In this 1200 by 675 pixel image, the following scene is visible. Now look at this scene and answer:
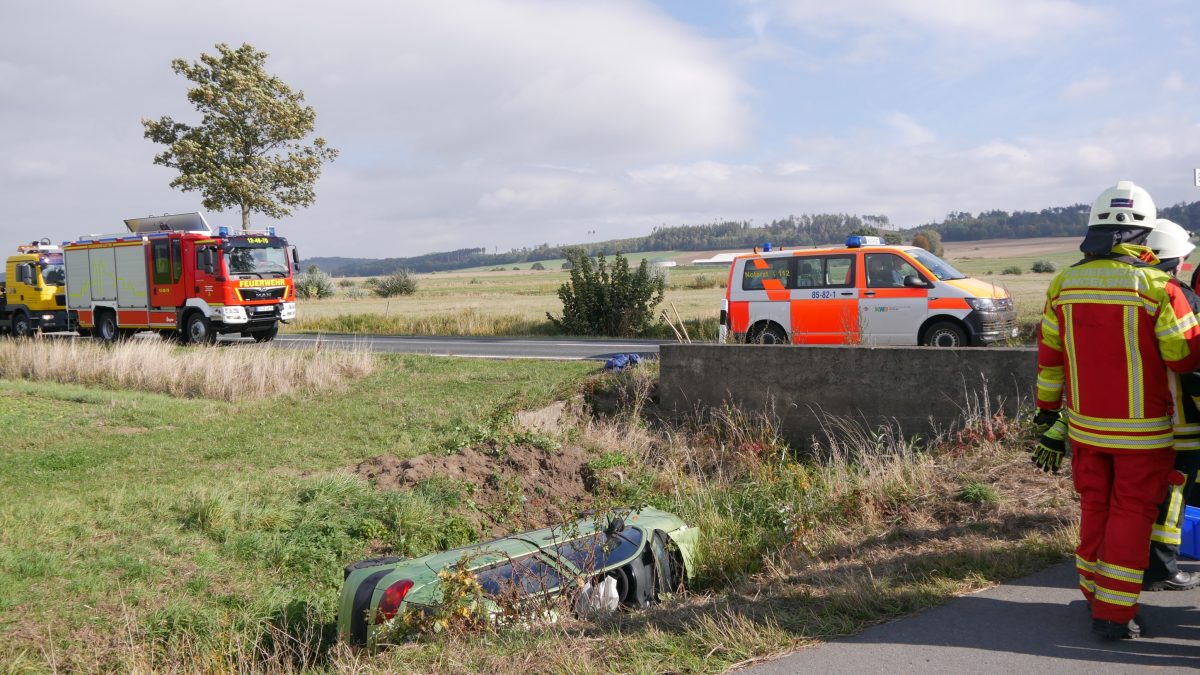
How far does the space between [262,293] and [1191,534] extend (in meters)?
20.6

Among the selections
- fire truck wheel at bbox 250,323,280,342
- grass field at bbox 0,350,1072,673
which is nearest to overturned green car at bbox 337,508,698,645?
grass field at bbox 0,350,1072,673

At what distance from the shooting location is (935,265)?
44.0 feet

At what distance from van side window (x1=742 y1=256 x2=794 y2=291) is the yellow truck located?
20.5 meters

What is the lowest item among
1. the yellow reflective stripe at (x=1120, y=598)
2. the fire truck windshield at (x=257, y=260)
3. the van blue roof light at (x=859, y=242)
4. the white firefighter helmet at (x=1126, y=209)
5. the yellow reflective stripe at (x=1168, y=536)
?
the yellow reflective stripe at (x=1120, y=598)

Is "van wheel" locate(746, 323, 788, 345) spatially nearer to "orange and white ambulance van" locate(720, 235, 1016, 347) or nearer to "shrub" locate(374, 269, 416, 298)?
"orange and white ambulance van" locate(720, 235, 1016, 347)

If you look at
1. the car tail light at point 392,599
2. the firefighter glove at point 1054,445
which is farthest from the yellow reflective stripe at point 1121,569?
the car tail light at point 392,599

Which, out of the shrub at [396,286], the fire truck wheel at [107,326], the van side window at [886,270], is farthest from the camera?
the shrub at [396,286]

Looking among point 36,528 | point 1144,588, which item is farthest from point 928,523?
point 36,528

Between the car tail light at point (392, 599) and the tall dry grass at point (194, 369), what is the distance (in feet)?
27.5

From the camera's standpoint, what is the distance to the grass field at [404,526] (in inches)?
169

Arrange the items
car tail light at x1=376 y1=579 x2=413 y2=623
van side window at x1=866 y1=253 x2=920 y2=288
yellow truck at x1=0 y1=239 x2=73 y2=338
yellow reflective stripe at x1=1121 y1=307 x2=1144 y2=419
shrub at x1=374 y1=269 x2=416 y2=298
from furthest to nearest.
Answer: shrub at x1=374 y1=269 x2=416 y2=298 → yellow truck at x1=0 y1=239 x2=73 y2=338 → van side window at x1=866 y1=253 x2=920 y2=288 → car tail light at x1=376 y1=579 x2=413 y2=623 → yellow reflective stripe at x1=1121 y1=307 x2=1144 y2=419

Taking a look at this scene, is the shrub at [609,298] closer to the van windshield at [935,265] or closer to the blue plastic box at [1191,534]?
the van windshield at [935,265]

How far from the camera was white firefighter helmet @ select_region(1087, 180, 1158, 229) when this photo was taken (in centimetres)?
402

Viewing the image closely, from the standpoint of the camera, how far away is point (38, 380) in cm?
1501
